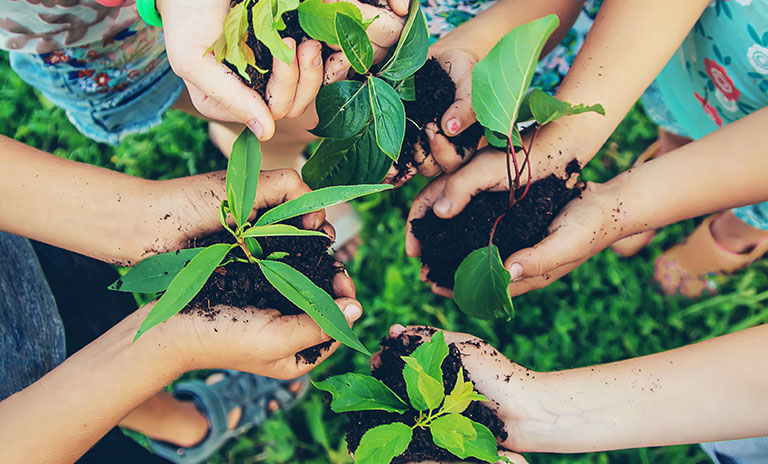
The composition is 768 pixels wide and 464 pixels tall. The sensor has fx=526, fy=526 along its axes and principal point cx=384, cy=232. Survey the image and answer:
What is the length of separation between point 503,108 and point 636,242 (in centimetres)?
119

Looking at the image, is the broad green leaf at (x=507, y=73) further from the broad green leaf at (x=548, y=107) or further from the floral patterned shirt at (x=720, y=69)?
the floral patterned shirt at (x=720, y=69)

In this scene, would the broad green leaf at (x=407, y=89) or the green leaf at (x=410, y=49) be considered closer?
the green leaf at (x=410, y=49)

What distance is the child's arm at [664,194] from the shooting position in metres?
1.10

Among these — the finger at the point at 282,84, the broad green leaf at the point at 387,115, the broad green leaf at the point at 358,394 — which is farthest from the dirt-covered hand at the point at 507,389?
the finger at the point at 282,84

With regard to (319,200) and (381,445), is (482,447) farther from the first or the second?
(319,200)

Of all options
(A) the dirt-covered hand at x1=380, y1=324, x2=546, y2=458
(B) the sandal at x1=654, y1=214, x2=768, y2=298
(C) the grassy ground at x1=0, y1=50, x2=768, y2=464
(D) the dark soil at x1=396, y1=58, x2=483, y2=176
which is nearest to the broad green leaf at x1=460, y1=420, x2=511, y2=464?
(A) the dirt-covered hand at x1=380, y1=324, x2=546, y2=458

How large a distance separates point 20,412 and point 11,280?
301 mm

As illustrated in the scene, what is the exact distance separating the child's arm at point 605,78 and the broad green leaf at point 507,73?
0.70 ft

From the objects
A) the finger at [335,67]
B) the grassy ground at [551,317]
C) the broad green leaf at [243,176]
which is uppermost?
the finger at [335,67]

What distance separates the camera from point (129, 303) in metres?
1.46

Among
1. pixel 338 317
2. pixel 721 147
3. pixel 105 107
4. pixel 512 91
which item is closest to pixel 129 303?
pixel 105 107

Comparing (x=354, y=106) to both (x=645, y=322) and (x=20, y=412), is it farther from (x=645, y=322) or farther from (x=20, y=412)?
(x=645, y=322)

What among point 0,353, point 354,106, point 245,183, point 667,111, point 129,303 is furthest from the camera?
point 667,111

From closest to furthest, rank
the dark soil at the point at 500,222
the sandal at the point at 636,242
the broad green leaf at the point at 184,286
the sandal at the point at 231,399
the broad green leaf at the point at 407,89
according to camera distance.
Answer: the broad green leaf at the point at 184,286
the broad green leaf at the point at 407,89
the dark soil at the point at 500,222
the sandal at the point at 231,399
the sandal at the point at 636,242
